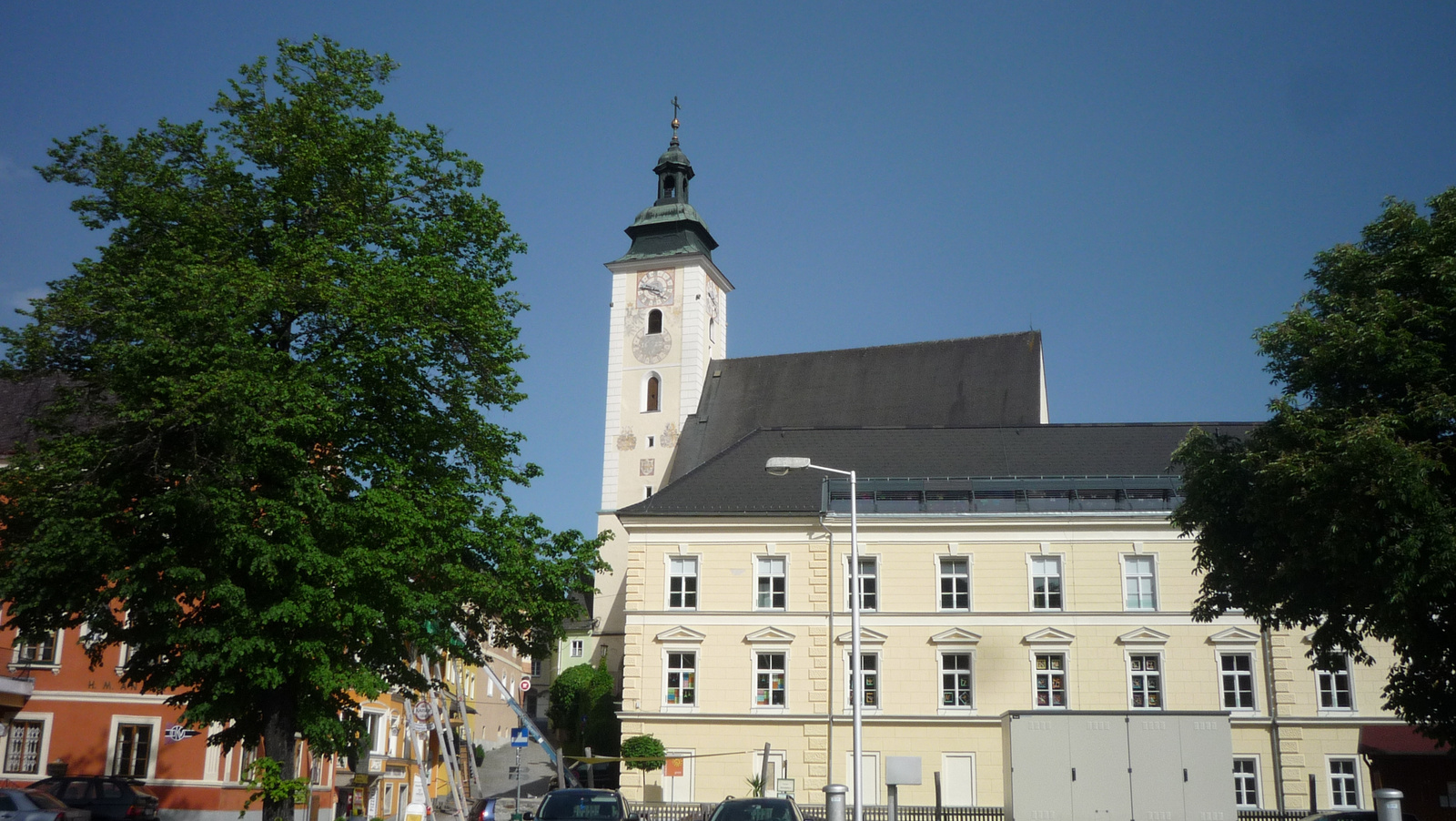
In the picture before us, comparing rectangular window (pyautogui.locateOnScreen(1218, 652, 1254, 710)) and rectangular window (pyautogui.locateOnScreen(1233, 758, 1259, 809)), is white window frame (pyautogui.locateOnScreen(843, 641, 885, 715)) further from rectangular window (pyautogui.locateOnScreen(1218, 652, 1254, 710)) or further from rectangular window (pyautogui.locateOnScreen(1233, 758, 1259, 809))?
rectangular window (pyautogui.locateOnScreen(1233, 758, 1259, 809))

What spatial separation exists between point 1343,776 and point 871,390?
2813 centimetres

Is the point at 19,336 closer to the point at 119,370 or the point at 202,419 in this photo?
the point at 119,370

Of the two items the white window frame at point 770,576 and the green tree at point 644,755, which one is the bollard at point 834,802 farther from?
the white window frame at point 770,576

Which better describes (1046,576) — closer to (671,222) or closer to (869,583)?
(869,583)

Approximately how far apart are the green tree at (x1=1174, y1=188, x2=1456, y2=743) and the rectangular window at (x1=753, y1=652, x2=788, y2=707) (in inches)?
684

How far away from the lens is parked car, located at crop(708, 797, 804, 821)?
765 inches

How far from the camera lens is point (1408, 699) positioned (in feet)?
68.8

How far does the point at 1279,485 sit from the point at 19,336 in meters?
20.5

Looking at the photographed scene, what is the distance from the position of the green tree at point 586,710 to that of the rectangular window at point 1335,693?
26452mm

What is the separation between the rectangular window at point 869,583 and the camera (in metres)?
38.6

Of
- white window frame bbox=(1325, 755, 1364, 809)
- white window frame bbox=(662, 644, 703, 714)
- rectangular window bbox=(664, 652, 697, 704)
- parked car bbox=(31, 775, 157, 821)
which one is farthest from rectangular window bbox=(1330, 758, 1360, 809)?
parked car bbox=(31, 775, 157, 821)

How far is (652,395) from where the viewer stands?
64.0 m

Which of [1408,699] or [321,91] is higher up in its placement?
[321,91]

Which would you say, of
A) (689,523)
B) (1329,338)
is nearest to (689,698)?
(689,523)
